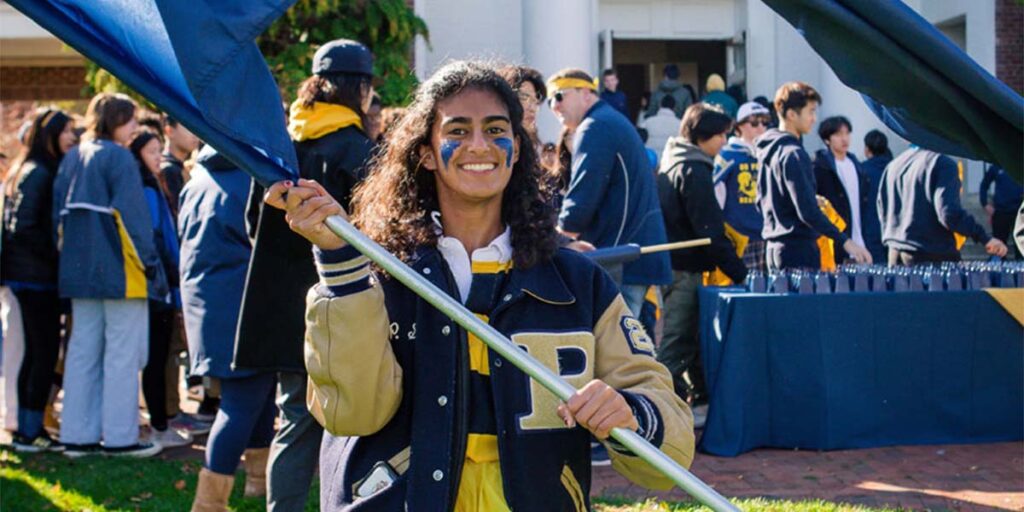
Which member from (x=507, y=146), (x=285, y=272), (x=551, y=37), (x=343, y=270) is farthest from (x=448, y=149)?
(x=551, y=37)

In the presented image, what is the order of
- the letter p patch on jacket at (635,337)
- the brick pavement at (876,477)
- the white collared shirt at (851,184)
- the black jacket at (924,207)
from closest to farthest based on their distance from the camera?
the letter p patch on jacket at (635,337)
the brick pavement at (876,477)
the black jacket at (924,207)
the white collared shirt at (851,184)

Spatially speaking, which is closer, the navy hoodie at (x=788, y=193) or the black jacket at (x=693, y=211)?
the black jacket at (x=693, y=211)

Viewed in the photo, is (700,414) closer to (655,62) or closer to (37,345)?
(37,345)

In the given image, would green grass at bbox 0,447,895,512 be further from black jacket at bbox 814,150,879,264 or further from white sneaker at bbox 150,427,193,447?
black jacket at bbox 814,150,879,264

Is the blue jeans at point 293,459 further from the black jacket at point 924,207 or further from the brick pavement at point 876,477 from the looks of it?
the black jacket at point 924,207

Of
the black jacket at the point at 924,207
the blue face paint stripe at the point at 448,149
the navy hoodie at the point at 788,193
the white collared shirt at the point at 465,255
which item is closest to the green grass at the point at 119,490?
the navy hoodie at the point at 788,193

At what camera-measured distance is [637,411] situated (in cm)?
295

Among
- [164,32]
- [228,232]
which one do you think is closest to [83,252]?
[228,232]

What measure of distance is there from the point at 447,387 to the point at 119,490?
4.51m

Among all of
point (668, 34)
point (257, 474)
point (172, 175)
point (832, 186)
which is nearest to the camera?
point (257, 474)

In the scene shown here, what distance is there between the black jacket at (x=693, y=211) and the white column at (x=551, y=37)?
8369 millimetres

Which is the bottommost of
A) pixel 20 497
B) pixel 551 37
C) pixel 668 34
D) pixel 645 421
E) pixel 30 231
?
pixel 20 497

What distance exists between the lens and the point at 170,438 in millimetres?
8406

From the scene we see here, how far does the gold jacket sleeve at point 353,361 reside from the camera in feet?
9.70
